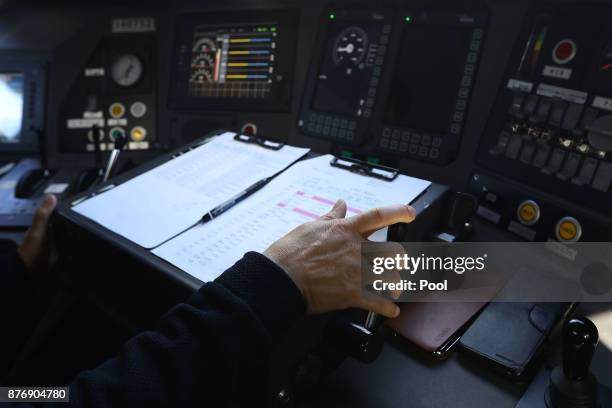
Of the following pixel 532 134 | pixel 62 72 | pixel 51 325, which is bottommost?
pixel 51 325

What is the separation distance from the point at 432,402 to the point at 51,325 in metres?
1.12

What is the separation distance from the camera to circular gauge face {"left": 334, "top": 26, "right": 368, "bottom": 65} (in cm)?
136

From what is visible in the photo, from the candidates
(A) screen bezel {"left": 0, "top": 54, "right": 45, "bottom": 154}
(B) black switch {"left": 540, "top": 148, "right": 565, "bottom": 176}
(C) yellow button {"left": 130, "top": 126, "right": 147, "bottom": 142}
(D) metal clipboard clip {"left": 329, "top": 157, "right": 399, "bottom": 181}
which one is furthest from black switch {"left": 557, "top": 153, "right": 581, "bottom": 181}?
(A) screen bezel {"left": 0, "top": 54, "right": 45, "bottom": 154}

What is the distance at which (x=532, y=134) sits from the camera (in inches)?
41.0

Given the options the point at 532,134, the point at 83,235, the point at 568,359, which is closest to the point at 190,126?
the point at 83,235

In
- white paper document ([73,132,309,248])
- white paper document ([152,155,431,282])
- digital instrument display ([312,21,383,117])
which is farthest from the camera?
digital instrument display ([312,21,383,117])

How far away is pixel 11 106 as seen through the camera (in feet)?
5.48

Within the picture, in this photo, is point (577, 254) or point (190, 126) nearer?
point (577, 254)

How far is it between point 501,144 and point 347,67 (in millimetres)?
508

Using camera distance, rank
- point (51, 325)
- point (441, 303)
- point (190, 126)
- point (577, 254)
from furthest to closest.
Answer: point (190, 126), point (51, 325), point (577, 254), point (441, 303)

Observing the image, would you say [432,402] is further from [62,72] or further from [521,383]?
[62,72]

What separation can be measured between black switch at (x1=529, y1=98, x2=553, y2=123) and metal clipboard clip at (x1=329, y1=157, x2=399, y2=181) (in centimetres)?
33

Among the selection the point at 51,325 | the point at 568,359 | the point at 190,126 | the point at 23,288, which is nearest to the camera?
the point at 568,359

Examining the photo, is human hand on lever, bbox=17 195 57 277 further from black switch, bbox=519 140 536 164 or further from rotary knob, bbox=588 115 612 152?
rotary knob, bbox=588 115 612 152
